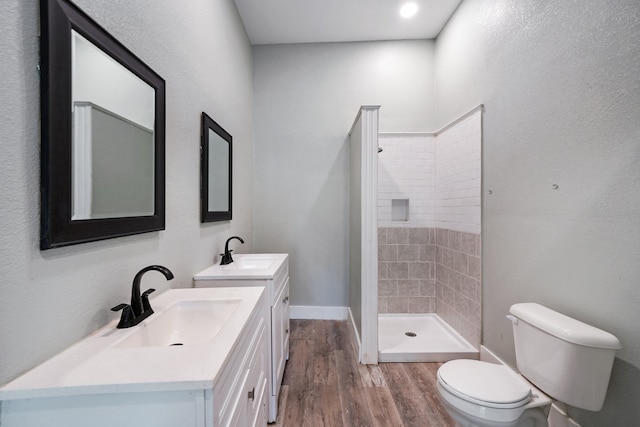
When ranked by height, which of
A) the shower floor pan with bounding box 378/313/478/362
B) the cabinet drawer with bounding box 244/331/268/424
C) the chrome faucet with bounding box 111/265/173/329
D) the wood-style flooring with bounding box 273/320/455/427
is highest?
the chrome faucet with bounding box 111/265/173/329

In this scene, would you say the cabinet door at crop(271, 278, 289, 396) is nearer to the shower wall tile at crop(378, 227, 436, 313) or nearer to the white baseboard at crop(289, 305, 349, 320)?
the white baseboard at crop(289, 305, 349, 320)

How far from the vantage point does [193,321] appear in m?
1.11

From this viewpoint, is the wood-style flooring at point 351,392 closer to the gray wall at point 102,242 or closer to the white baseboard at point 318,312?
the white baseboard at point 318,312

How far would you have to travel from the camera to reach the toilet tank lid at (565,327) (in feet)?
3.44

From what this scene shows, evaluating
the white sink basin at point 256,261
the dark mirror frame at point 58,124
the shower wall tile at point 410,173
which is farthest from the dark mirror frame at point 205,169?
the shower wall tile at point 410,173

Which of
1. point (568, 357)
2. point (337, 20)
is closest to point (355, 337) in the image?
point (568, 357)

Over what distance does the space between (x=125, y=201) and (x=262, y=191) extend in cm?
199

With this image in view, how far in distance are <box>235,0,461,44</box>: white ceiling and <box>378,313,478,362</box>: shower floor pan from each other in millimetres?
3041

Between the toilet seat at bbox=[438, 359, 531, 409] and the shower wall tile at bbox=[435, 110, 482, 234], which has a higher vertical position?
the shower wall tile at bbox=[435, 110, 482, 234]

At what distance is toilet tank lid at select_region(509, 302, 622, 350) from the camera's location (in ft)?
3.44

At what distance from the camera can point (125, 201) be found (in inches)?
39.1

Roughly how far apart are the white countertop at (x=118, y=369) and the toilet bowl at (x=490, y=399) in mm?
1086

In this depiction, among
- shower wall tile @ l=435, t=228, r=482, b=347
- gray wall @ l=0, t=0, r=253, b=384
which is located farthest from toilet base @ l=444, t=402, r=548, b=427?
gray wall @ l=0, t=0, r=253, b=384

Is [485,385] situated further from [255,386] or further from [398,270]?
[398,270]
